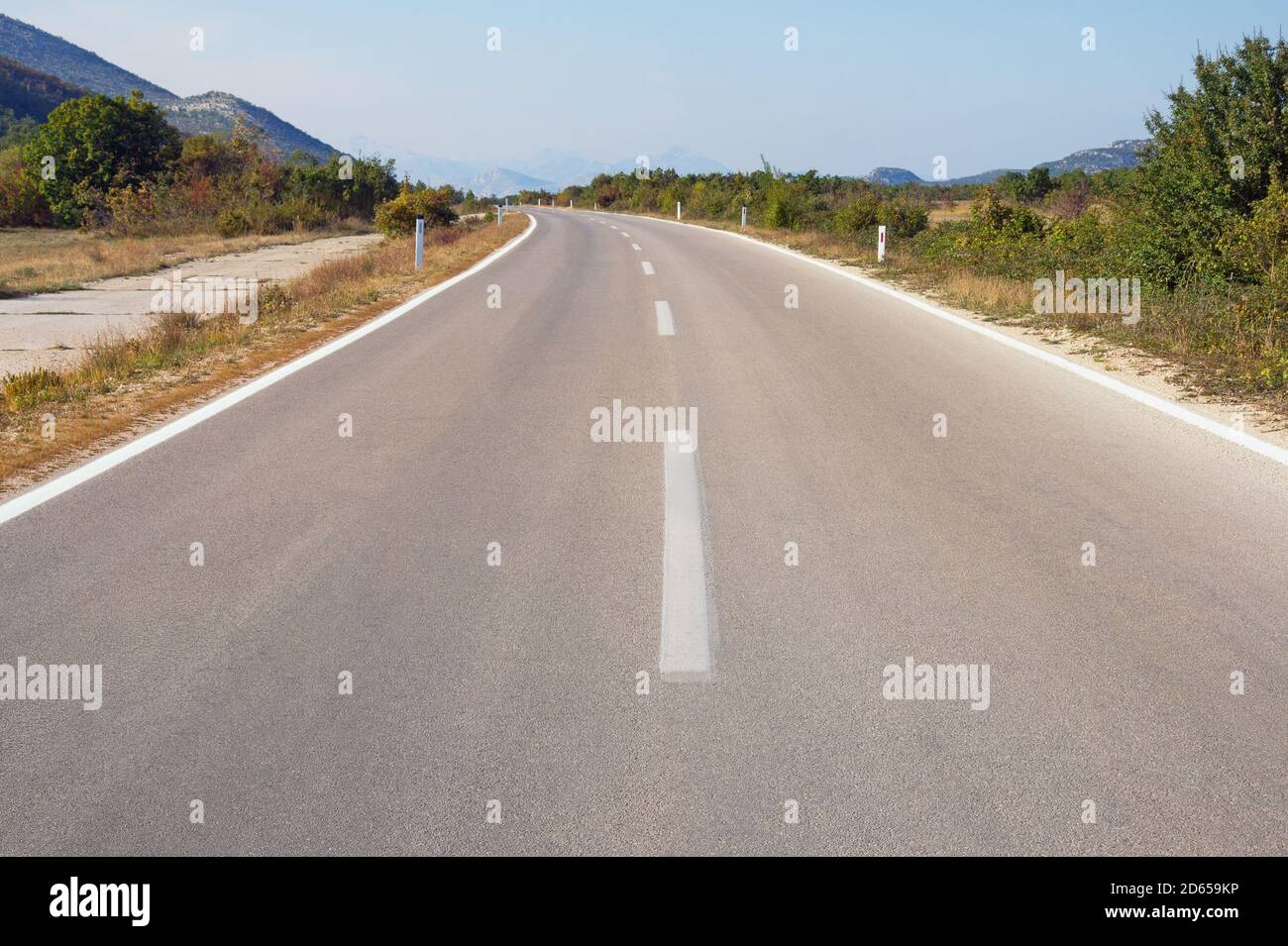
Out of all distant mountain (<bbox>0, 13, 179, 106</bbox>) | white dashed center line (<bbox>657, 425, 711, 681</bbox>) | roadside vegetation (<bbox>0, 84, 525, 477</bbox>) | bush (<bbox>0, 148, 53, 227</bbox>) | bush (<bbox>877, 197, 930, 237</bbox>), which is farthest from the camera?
distant mountain (<bbox>0, 13, 179, 106</bbox>)

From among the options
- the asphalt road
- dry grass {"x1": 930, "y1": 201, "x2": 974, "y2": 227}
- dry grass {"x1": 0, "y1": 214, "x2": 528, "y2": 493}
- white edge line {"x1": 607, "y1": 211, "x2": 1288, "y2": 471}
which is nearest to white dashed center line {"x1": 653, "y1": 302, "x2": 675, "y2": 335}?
white edge line {"x1": 607, "y1": 211, "x2": 1288, "y2": 471}

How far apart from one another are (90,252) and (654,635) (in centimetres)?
3533

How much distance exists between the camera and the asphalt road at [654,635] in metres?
3.08

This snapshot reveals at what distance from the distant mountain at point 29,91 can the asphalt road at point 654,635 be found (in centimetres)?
13320

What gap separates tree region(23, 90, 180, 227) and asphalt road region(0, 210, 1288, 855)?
157ft

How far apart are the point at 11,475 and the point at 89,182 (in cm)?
4940

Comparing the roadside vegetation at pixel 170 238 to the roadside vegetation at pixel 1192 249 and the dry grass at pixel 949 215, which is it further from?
the dry grass at pixel 949 215

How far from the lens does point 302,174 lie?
54438 millimetres

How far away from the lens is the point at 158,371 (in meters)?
10.2

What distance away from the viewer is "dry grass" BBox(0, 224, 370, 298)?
84.8 ft

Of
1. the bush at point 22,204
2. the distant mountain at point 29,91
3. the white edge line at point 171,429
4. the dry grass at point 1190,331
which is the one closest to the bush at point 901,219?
the dry grass at point 1190,331

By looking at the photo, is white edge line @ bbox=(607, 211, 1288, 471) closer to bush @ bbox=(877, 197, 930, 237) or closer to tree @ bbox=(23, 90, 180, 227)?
bush @ bbox=(877, 197, 930, 237)

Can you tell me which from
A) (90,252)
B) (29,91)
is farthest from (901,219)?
(29,91)
